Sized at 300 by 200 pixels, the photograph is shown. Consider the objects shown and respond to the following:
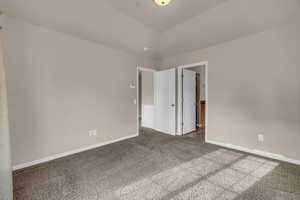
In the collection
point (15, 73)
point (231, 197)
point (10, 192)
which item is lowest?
point (231, 197)

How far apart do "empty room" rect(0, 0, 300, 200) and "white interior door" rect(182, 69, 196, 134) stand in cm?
69

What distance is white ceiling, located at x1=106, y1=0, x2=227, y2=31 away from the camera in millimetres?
2271

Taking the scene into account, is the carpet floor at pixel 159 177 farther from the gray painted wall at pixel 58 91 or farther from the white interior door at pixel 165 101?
the white interior door at pixel 165 101

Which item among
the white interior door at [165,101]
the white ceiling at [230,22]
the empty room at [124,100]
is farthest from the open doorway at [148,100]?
the white ceiling at [230,22]

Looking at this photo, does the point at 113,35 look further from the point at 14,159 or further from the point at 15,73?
the point at 14,159

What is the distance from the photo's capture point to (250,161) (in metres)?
2.45

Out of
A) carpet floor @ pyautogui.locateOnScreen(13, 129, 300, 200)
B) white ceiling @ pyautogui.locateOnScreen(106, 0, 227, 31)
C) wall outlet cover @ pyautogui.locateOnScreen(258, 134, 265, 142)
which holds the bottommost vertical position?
carpet floor @ pyautogui.locateOnScreen(13, 129, 300, 200)

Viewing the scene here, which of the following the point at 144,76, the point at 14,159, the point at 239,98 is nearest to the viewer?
the point at 14,159

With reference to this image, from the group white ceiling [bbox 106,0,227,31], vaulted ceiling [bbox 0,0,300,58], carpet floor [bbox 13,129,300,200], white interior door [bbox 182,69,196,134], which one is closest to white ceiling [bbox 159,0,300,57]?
vaulted ceiling [bbox 0,0,300,58]

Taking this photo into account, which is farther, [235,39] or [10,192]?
[235,39]

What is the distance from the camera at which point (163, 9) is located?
2.46 meters

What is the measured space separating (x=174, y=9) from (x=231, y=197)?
9.92 ft

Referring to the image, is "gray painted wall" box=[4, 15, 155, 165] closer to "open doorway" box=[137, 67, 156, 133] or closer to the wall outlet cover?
"open doorway" box=[137, 67, 156, 133]

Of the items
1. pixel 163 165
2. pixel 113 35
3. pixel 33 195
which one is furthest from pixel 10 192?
pixel 113 35
